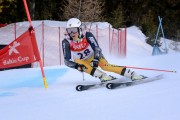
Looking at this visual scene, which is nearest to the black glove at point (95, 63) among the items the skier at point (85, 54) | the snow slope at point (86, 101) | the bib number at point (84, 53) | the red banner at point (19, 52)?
the skier at point (85, 54)

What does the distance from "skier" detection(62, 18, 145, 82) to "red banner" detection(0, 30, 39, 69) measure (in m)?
0.72

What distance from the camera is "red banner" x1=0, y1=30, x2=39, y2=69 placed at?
803cm

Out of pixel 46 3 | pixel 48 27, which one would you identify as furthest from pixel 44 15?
pixel 48 27

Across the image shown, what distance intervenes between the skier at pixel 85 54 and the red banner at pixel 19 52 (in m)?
0.72

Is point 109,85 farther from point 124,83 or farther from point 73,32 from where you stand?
point 73,32

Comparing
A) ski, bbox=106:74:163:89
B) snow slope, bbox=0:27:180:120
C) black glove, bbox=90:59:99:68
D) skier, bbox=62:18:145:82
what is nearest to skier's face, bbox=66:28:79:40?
skier, bbox=62:18:145:82

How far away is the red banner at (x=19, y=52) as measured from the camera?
803 centimetres

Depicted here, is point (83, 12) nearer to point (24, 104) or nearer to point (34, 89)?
point (34, 89)

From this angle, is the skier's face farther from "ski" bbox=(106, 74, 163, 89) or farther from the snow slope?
"ski" bbox=(106, 74, 163, 89)

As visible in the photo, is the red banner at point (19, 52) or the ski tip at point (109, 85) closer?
the ski tip at point (109, 85)

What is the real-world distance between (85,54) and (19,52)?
1405 mm

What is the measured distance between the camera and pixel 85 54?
8.32 metres

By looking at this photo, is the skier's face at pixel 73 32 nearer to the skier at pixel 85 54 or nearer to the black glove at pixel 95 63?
the skier at pixel 85 54

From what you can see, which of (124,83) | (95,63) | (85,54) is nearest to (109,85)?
(124,83)
